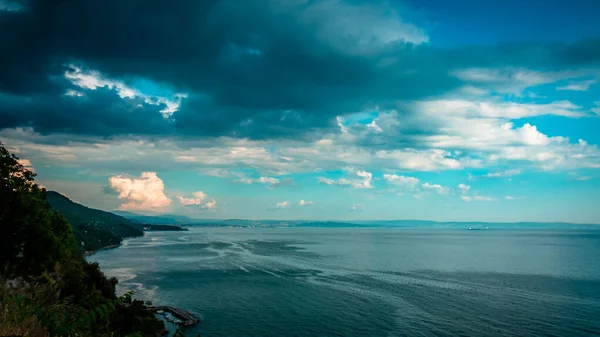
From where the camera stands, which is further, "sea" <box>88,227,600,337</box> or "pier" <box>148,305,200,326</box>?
"pier" <box>148,305,200,326</box>

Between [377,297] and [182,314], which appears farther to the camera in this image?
[377,297]

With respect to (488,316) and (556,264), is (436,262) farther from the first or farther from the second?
(488,316)

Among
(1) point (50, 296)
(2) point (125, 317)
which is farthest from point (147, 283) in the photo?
(1) point (50, 296)

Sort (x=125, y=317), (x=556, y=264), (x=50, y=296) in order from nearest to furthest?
(x=50, y=296)
(x=125, y=317)
(x=556, y=264)

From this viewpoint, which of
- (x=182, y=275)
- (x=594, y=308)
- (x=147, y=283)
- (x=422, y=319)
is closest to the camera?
(x=422, y=319)

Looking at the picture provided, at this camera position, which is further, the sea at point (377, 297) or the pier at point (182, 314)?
the pier at point (182, 314)

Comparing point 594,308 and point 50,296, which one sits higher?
point 50,296

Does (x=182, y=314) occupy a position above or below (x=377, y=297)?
below

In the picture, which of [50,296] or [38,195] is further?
[38,195]
